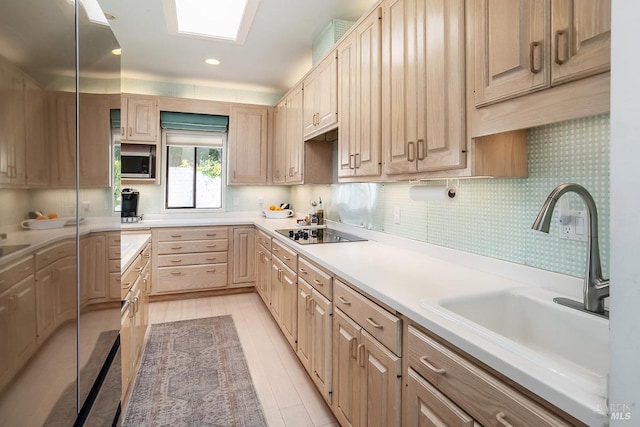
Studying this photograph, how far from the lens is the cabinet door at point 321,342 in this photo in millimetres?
1869

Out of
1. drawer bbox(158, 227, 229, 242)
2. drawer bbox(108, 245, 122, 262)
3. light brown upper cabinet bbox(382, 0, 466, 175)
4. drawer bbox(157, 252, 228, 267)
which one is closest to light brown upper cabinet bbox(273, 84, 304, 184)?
drawer bbox(158, 227, 229, 242)

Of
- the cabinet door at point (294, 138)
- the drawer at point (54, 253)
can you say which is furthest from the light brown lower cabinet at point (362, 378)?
the cabinet door at point (294, 138)

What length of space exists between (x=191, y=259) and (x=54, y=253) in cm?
375

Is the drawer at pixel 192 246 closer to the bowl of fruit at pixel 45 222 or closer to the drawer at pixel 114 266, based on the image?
the drawer at pixel 114 266

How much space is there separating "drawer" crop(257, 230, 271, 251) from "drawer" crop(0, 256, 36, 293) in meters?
2.97

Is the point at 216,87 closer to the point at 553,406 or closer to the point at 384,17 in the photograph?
the point at 384,17

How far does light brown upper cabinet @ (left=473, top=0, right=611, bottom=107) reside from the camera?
2.98 ft

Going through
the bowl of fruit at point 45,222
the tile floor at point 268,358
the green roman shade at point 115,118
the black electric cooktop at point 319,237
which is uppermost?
the green roman shade at point 115,118

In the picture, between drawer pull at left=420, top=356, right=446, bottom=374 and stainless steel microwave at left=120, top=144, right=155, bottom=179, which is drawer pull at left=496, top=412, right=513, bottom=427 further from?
stainless steel microwave at left=120, top=144, right=155, bottom=179

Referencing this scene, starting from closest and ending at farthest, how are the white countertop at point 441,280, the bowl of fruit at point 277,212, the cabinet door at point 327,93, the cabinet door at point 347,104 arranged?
the white countertop at point 441,280 → the cabinet door at point 347,104 → the cabinet door at point 327,93 → the bowl of fruit at point 277,212

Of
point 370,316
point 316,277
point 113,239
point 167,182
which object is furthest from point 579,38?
point 167,182

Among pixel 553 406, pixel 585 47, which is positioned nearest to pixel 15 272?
pixel 553 406

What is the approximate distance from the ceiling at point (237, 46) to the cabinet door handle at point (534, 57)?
1.97 meters

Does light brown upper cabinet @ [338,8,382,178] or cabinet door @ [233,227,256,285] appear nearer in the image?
light brown upper cabinet @ [338,8,382,178]
